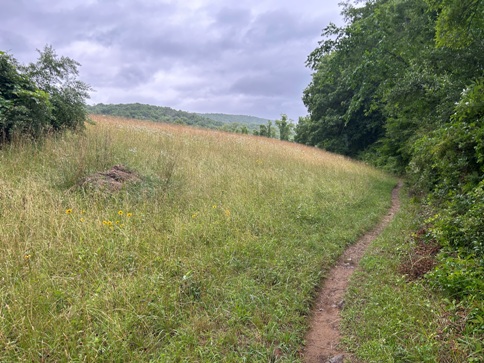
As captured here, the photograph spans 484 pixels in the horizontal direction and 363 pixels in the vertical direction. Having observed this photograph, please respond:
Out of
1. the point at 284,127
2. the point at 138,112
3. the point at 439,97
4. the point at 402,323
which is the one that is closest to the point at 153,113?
the point at 138,112

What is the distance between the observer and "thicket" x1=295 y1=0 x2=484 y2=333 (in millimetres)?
3393

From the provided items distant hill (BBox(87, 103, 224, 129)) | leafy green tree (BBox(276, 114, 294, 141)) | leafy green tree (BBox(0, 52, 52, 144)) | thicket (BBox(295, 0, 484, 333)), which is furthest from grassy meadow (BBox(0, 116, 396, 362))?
leafy green tree (BBox(276, 114, 294, 141))

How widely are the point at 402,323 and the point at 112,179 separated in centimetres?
512

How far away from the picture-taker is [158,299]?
9.09ft

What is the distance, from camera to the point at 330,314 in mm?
3145

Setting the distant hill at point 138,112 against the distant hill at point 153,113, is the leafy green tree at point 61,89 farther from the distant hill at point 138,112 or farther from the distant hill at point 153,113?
the distant hill at point 138,112

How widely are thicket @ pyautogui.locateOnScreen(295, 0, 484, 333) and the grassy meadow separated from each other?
160 centimetres

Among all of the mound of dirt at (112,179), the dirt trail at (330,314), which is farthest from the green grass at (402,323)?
the mound of dirt at (112,179)

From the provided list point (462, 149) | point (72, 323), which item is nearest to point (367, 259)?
point (462, 149)

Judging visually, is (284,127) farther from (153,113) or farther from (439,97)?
(439,97)

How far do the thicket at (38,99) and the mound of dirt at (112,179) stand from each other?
7.48ft

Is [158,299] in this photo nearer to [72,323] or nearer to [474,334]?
[72,323]

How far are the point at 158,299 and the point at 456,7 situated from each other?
7.37m

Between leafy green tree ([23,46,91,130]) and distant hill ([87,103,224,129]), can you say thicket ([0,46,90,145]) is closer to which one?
leafy green tree ([23,46,91,130])
